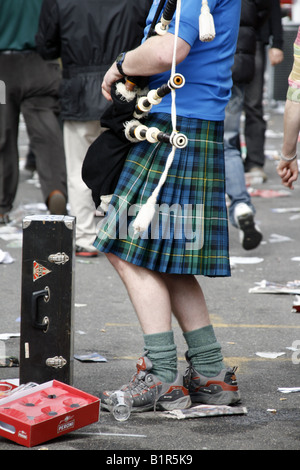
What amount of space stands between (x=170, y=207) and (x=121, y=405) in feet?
2.61

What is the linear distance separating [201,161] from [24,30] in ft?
12.9

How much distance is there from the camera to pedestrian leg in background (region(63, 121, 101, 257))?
21.2 ft

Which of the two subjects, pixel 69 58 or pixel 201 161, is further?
pixel 69 58

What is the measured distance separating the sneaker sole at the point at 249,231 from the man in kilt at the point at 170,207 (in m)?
2.79

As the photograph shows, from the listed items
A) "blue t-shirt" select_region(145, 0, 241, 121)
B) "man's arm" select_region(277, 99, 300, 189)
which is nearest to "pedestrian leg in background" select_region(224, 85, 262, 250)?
"man's arm" select_region(277, 99, 300, 189)

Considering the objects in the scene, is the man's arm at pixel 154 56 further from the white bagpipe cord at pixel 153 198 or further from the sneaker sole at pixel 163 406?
the sneaker sole at pixel 163 406

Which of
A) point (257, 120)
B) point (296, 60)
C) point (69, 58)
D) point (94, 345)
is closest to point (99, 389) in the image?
point (94, 345)

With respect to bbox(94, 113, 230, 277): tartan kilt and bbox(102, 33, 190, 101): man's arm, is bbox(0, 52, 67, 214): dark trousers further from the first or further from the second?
bbox(102, 33, 190, 101): man's arm

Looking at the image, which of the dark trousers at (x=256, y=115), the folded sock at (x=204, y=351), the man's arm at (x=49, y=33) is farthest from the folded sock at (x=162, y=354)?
the dark trousers at (x=256, y=115)

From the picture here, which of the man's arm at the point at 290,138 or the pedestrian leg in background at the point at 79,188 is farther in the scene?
the pedestrian leg in background at the point at 79,188

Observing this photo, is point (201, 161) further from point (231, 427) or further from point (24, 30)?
point (24, 30)

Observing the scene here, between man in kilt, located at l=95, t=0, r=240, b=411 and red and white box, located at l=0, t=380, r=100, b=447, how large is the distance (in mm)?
220

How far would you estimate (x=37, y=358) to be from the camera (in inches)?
144

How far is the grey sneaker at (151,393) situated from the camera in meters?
3.59
